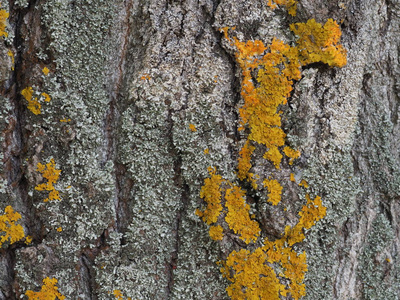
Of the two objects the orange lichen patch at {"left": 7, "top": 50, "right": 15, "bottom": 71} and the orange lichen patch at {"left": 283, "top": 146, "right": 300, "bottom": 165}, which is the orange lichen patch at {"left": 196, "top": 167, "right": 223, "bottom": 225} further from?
the orange lichen patch at {"left": 7, "top": 50, "right": 15, "bottom": 71}

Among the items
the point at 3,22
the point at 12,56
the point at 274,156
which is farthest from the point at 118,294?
the point at 3,22

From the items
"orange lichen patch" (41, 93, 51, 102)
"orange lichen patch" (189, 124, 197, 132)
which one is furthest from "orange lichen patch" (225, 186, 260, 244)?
"orange lichen patch" (41, 93, 51, 102)

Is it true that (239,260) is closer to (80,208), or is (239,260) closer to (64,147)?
(80,208)

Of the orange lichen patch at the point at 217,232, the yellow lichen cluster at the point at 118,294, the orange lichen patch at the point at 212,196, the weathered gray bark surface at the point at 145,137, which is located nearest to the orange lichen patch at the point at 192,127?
the weathered gray bark surface at the point at 145,137

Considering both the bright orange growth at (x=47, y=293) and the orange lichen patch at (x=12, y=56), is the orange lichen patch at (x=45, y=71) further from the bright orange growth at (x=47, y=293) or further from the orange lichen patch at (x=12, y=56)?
the bright orange growth at (x=47, y=293)

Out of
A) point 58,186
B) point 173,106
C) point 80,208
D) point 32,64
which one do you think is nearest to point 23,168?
point 58,186
